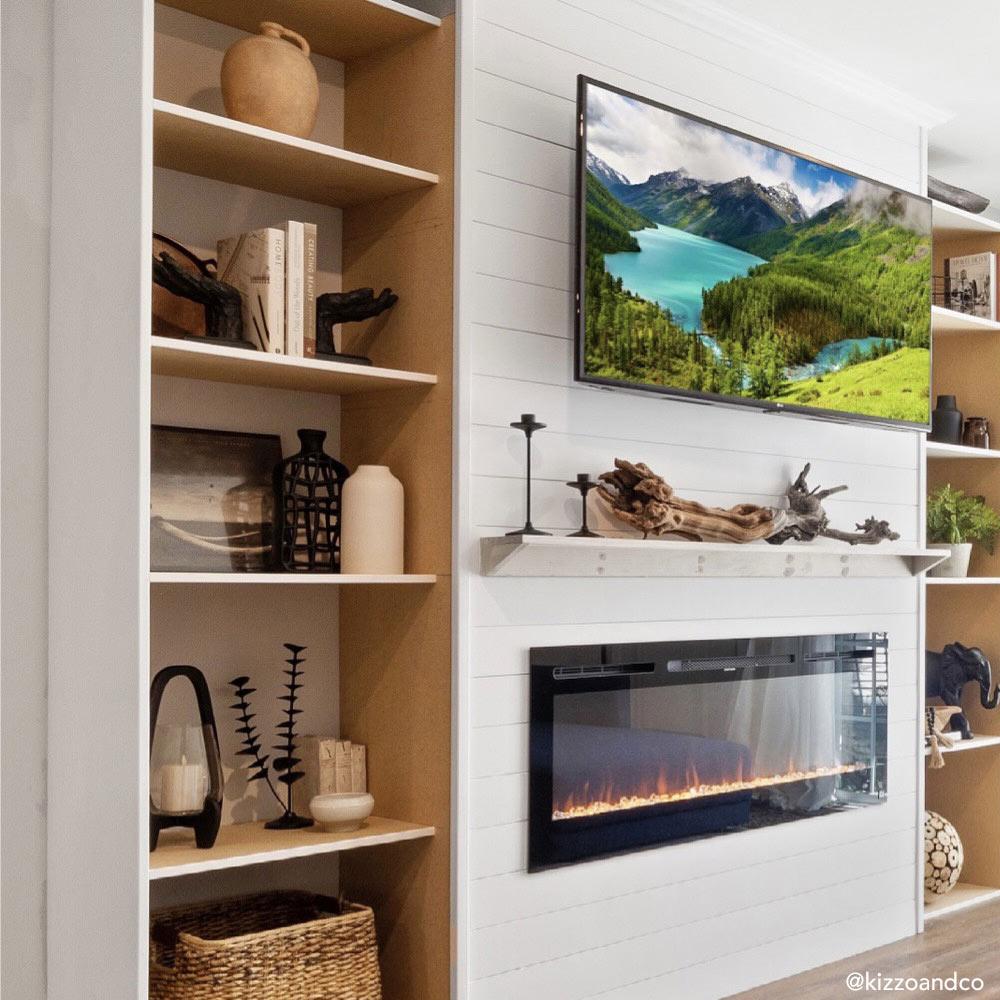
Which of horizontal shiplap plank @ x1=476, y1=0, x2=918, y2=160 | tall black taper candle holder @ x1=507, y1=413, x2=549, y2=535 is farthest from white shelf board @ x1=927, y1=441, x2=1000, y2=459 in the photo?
tall black taper candle holder @ x1=507, y1=413, x2=549, y2=535

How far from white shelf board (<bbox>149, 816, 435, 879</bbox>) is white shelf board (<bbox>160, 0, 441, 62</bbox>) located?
→ 5.76 ft

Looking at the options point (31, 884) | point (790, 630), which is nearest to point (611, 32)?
point (790, 630)

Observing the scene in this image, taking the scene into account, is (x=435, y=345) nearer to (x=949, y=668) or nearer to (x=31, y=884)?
(x=31, y=884)

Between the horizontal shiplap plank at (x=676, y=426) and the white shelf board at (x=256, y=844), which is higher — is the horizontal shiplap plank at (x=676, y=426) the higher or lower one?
the higher one

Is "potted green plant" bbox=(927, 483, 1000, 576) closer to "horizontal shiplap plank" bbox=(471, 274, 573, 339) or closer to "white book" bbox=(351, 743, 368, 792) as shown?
"horizontal shiplap plank" bbox=(471, 274, 573, 339)

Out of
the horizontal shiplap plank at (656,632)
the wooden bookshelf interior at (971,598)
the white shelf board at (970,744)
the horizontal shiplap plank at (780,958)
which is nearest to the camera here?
the horizontal shiplap plank at (656,632)

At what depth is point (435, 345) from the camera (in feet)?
9.46

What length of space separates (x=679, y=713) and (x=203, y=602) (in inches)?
49.3

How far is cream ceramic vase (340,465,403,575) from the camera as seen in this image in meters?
2.80

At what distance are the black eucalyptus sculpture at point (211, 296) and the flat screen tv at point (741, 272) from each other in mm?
772

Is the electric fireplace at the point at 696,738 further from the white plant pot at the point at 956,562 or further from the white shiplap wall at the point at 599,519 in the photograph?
the white plant pot at the point at 956,562

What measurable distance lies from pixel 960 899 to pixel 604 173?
9.23ft

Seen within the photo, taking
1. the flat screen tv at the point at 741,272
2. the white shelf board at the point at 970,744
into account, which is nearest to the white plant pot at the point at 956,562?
the white shelf board at the point at 970,744

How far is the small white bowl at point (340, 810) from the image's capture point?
271 cm
